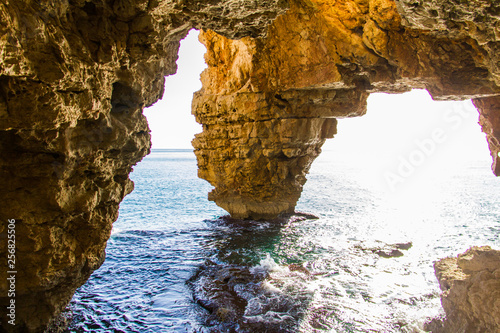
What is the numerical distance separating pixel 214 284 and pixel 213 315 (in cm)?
184

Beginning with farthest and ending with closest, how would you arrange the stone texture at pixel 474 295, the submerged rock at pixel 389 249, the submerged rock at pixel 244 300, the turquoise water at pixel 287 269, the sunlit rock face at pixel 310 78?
the submerged rock at pixel 389 249
the sunlit rock face at pixel 310 78
the turquoise water at pixel 287 269
the submerged rock at pixel 244 300
the stone texture at pixel 474 295

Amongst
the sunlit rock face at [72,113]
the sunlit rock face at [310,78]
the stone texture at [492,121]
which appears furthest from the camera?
the stone texture at [492,121]

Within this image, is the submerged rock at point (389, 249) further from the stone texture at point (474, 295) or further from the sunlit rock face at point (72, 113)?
the sunlit rock face at point (72, 113)

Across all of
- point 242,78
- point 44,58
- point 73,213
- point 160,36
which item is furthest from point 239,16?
point 242,78

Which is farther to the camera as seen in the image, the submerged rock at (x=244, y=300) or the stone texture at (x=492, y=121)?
the stone texture at (x=492, y=121)

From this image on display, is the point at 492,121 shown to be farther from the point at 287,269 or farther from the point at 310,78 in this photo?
the point at 287,269

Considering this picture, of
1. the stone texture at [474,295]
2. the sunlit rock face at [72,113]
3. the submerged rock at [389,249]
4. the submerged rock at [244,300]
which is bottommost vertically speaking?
the submerged rock at [244,300]

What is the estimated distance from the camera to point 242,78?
14.8 m

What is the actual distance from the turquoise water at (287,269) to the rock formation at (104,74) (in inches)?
133

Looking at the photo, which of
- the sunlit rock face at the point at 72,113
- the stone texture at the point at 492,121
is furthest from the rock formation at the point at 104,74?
the stone texture at the point at 492,121

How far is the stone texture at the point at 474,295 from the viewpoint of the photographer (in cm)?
544

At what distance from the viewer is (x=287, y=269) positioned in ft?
36.5

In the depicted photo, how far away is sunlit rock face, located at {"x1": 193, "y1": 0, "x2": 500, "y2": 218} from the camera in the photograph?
8820mm

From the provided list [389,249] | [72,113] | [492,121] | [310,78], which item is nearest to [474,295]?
[389,249]
